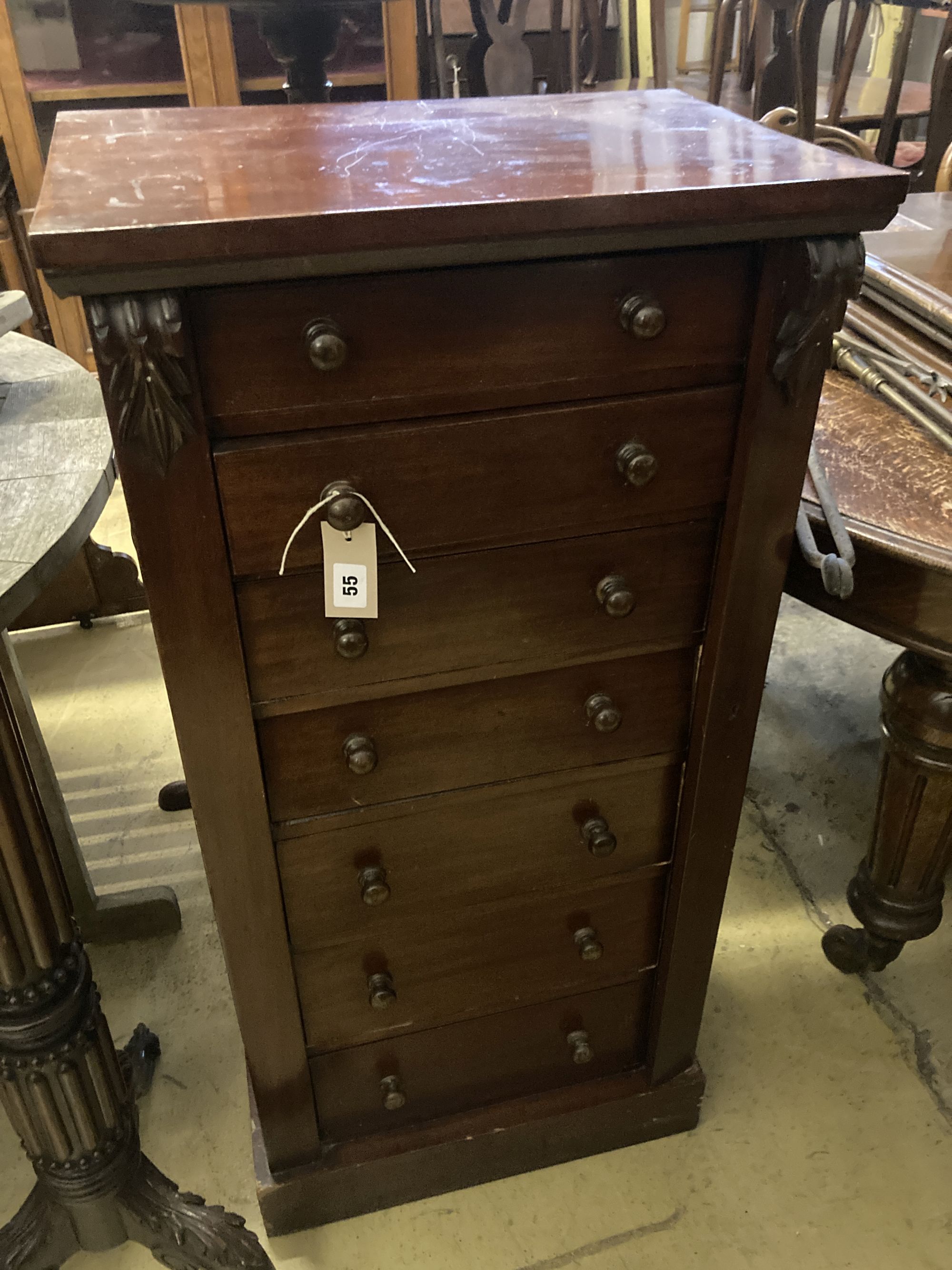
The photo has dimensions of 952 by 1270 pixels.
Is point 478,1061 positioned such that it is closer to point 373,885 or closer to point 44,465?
point 373,885

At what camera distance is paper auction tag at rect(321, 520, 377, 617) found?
2.42 ft

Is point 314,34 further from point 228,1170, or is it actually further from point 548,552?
point 228,1170

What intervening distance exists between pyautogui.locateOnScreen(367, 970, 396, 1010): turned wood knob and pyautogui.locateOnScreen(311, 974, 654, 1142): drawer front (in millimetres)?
97

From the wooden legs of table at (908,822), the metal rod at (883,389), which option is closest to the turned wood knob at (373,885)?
the wooden legs of table at (908,822)

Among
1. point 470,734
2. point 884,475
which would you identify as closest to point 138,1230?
point 470,734

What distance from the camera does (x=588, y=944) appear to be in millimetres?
1055

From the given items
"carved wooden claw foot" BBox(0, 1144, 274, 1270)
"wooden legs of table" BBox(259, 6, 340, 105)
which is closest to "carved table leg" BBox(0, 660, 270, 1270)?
"carved wooden claw foot" BBox(0, 1144, 274, 1270)

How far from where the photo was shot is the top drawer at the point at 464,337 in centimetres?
64

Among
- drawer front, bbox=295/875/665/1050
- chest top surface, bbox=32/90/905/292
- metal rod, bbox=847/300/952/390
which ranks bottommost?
drawer front, bbox=295/875/665/1050

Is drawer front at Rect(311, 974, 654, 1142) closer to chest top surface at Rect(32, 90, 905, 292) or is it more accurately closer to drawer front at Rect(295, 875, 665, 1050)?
drawer front at Rect(295, 875, 665, 1050)

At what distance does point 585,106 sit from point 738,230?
336mm

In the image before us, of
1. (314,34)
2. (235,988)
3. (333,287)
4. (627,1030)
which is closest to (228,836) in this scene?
(235,988)

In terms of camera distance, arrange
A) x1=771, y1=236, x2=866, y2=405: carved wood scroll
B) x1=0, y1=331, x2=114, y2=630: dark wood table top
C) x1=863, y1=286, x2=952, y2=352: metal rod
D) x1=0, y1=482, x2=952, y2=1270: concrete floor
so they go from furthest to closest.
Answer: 1. x1=863, y1=286, x2=952, y2=352: metal rod
2. x1=0, y1=482, x2=952, y2=1270: concrete floor
3. x1=0, y1=331, x2=114, y2=630: dark wood table top
4. x1=771, y1=236, x2=866, y2=405: carved wood scroll

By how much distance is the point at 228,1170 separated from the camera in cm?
122
